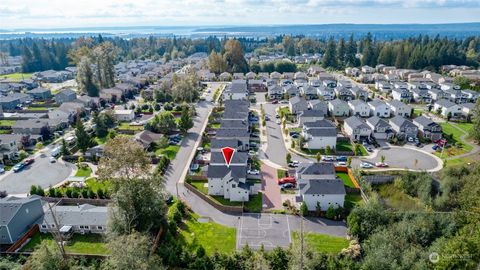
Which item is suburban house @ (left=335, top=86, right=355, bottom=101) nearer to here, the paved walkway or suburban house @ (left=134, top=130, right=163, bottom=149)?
the paved walkway

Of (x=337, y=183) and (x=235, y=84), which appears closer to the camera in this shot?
(x=337, y=183)

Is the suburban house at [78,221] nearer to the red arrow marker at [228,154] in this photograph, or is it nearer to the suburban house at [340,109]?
the red arrow marker at [228,154]

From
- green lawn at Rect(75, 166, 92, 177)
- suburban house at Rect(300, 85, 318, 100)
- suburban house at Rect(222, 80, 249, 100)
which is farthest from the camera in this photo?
suburban house at Rect(300, 85, 318, 100)

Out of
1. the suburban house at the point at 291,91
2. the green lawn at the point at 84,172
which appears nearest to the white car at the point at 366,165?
the green lawn at the point at 84,172

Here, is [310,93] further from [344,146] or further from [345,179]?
[345,179]

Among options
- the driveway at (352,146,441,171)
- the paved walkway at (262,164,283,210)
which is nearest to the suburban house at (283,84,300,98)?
the driveway at (352,146,441,171)

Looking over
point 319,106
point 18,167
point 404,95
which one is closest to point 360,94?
point 404,95

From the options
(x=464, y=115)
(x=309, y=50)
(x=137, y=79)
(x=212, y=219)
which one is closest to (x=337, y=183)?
(x=212, y=219)

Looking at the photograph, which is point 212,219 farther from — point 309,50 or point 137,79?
point 309,50
